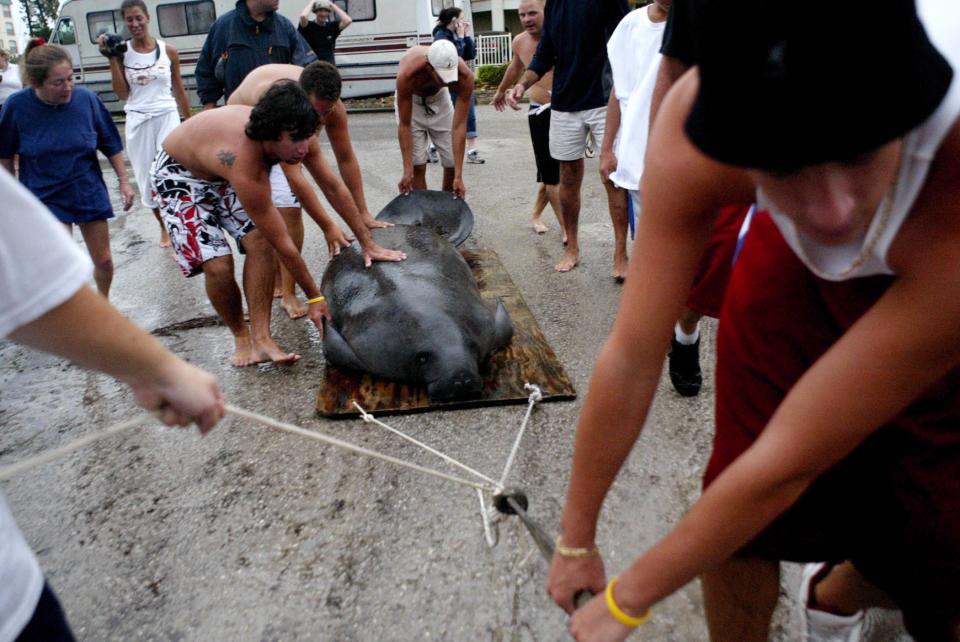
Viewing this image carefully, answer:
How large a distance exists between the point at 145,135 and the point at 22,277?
5370 mm

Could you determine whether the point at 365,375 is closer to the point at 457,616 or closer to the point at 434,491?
the point at 434,491

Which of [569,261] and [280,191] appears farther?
[569,261]

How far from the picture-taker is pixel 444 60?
17.8ft

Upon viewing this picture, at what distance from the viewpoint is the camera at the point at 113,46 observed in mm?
5480

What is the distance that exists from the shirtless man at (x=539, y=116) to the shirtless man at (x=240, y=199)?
2007 mm

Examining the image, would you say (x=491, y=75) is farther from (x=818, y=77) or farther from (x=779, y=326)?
(x=818, y=77)

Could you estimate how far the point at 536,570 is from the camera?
6.93 ft

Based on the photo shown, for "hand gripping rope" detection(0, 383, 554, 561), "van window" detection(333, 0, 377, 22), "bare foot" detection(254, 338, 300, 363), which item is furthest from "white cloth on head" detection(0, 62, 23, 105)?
"van window" detection(333, 0, 377, 22)

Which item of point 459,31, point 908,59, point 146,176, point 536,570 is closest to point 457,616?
point 536,570

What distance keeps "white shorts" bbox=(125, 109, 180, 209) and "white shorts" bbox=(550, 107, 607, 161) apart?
3071 millimetres

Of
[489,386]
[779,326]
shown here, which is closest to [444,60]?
[489,386]

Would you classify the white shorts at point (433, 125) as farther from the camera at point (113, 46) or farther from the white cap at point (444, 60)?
the camera at point (113, 46)

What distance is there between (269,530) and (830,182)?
212cm

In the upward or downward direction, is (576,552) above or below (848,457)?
below
